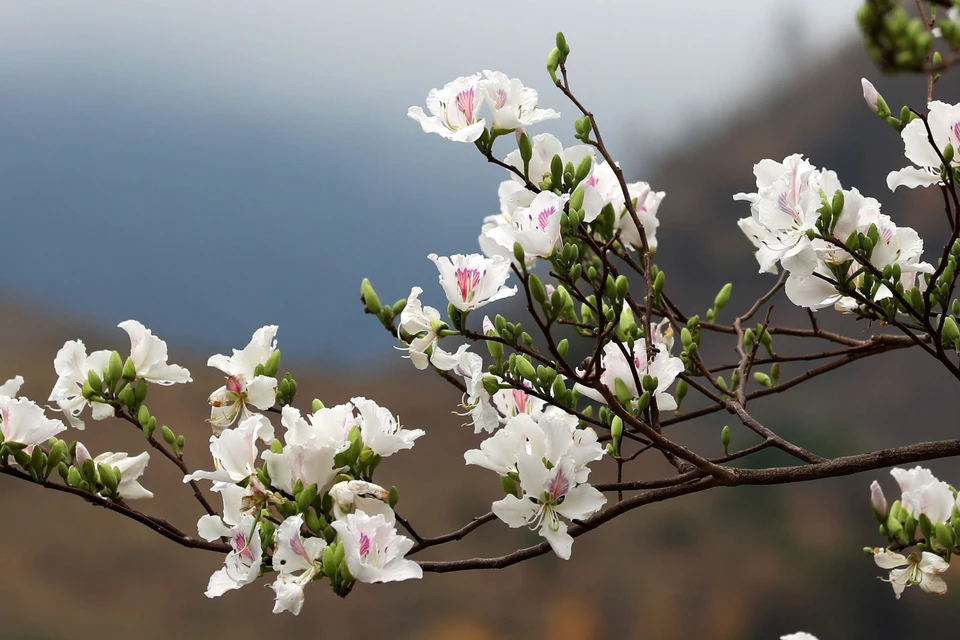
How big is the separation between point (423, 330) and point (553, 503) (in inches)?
7.4

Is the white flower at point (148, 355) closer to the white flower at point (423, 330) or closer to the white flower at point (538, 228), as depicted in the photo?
the white flower at point (423, 330)

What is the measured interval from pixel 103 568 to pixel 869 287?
2747mm

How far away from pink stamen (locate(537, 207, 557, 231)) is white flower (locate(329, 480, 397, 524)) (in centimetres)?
25

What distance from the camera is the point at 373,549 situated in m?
0.65

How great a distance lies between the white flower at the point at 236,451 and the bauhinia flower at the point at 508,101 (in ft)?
1.16

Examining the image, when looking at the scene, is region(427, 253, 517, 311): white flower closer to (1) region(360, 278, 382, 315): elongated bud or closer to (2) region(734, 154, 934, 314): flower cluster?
(1) region(360, 278, 382, 315): elongated bud

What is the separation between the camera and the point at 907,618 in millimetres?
2943

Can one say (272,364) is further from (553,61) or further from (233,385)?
(553,61)

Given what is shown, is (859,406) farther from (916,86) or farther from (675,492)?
(675,492)

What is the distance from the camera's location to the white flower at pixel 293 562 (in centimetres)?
64

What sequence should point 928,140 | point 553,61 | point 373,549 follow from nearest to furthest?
→ point 373,549, point 928,140, point 553,61

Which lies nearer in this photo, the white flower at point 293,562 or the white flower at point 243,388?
the white flower at point 293,562

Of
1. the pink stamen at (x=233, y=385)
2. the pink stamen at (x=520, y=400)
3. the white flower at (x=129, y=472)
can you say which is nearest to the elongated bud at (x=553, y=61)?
the pink stamen at (x=520, y=400)

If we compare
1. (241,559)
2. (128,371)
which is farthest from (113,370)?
(241,559)
